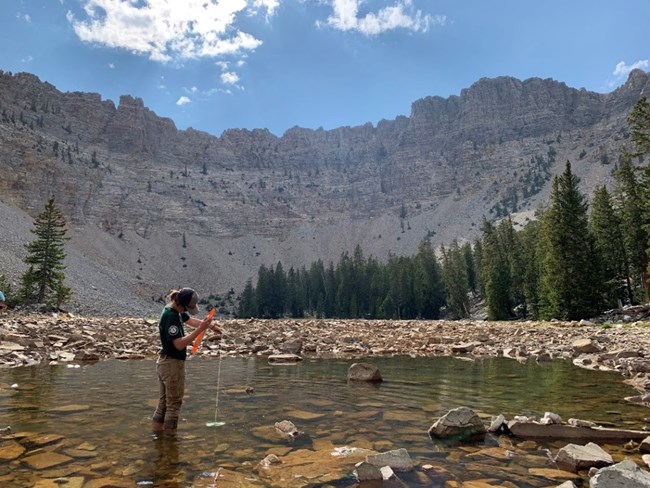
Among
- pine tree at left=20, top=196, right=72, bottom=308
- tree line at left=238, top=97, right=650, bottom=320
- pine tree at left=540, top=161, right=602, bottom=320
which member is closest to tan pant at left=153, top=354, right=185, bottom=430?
tree line at left=238, top=97, right=650, bottom=320

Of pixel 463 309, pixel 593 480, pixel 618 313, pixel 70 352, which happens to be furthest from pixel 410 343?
pixel 463 309

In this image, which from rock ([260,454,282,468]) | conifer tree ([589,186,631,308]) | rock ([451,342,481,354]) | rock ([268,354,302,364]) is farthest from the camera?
conifer tree ([589,186,631,308])

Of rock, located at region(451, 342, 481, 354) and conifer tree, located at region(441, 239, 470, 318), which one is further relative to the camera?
conifer tree, located at region(441, 239, 470, 318)

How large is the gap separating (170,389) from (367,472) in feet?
12.9

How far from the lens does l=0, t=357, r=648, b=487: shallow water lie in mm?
5789

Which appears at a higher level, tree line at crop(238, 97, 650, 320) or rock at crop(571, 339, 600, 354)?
tree line at crop(238, 97, 650, 320)

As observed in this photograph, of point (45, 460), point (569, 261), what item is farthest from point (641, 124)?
point (45, 460)

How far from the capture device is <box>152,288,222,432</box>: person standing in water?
25.0ft

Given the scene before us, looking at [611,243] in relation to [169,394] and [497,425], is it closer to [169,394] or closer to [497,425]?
[497,425]

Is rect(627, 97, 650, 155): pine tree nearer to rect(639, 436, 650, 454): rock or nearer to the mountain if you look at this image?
rect(639, 436, 650, 454): rock

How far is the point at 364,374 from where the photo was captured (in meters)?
13.1

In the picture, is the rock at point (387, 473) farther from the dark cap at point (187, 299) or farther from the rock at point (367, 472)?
the dark cap at point (187, 299)

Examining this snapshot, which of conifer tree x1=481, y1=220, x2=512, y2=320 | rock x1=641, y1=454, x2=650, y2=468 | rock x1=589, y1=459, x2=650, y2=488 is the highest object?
conifer tree x1=481, y1=220, x2=512, y2=320

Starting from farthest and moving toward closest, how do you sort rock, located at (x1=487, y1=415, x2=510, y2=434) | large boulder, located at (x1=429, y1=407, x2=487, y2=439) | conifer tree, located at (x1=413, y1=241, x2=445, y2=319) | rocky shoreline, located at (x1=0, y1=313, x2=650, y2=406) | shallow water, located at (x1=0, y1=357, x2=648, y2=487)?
conifer tree, located at (x1=413, y1=241, x2=445, y2=319) < rocky shoreline, located at (x1=0, y1=313, x2=650, y2=406) < rock, located at (x1=487, y1=415, x2=510, y2=434) < large boulder, located at (x1=429, y1=407, x2=487, y2=439) < shallow water, located at (x1=0, y1=357, x2=648, y2=487)
